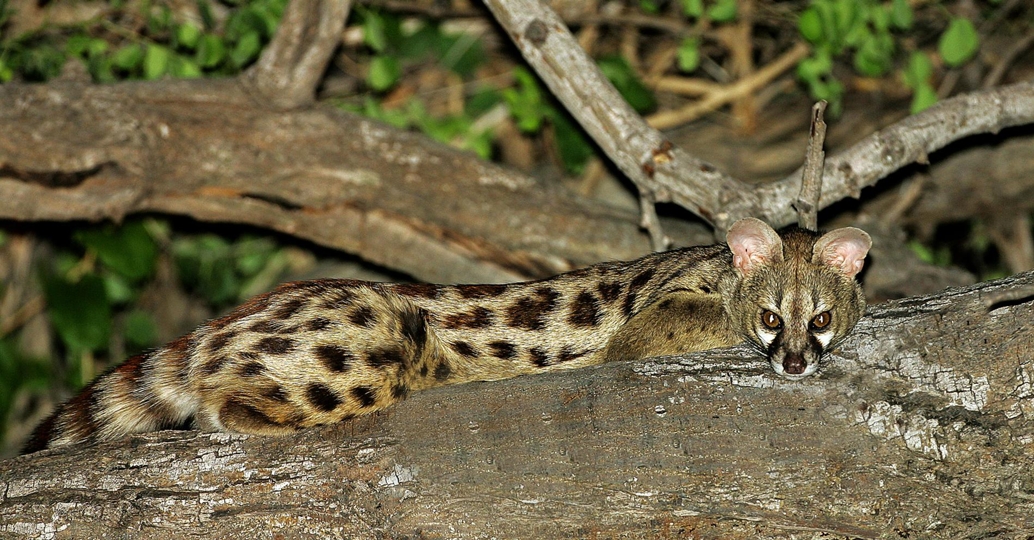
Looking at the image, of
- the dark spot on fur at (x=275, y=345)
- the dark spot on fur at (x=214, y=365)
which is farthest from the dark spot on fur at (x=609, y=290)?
the dark spot on fur at (x=214, y=365)

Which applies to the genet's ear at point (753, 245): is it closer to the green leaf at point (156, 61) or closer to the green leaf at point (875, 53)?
the green leaf at point (875, 53)

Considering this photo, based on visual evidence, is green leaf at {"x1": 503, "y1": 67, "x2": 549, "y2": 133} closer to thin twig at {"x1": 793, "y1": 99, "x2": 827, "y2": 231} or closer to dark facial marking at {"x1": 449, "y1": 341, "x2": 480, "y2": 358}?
thin twig at {"x1": 793, "y1": 99, "x2": 827, "y2": 231}

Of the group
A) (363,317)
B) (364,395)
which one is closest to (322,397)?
(364,395)

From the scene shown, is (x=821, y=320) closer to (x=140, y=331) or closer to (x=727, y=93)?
(x=727, y=93)

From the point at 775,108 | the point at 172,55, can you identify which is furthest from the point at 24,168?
the point at 775,108

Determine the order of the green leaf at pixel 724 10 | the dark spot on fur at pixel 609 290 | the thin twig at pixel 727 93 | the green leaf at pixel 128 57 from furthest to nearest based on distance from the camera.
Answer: the thin twig at pixel 727 93, the green leaf at pixel 724 10, the green leaf at pixel 128 57, the dark spot on fur at pixel 609 290
